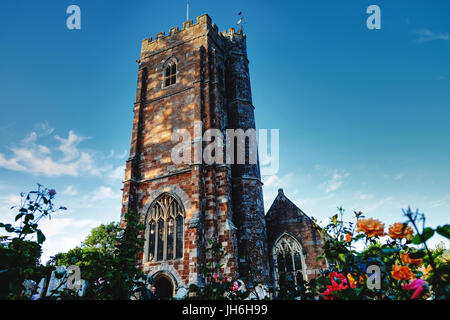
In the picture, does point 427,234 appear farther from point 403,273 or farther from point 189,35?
point 189,35

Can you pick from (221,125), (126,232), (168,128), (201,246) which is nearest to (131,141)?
(168,128)

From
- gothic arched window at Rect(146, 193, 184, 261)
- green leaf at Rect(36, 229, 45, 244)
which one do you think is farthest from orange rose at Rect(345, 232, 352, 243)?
gothic arched window at Rect(146, 193, 184, 261)

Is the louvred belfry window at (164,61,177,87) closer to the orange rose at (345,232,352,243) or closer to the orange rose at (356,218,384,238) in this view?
the orange rose at (345,232,352,243)

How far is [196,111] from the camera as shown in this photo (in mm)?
14438

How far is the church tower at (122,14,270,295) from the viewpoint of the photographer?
11.9 m

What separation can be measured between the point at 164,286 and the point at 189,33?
1480cm

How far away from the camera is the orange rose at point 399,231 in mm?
1971

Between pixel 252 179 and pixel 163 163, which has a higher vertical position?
pixel 163 163

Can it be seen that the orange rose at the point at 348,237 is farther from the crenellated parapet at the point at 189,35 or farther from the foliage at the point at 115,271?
the crenellated parapet at the point at 189,35

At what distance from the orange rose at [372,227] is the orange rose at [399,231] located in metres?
0.07

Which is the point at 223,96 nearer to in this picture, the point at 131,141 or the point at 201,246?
the point at 131,141

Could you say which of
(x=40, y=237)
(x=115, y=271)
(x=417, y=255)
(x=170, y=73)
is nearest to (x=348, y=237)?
(x=417, y=255)
